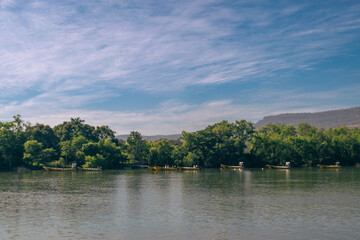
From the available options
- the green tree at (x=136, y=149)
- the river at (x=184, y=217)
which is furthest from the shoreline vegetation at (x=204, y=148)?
the river at (x=184, y=217)

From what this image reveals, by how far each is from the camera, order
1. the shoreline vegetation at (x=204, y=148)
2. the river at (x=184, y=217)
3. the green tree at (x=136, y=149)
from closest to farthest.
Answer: the river at (x=184, y=217) < the shoreline vegetation at (x=204, y=148) < the green tree at (x=136, y=149)

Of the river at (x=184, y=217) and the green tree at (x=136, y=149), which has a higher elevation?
the green tree at (x=136, y=149)

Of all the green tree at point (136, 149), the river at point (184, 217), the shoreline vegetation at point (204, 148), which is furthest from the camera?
the green tree at point (136, 149)

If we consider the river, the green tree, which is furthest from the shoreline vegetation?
the river

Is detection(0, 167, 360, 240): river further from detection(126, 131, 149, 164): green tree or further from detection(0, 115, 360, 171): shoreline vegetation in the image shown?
detection(126, 131, 149, 164): green tree

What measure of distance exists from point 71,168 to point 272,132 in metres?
94.0

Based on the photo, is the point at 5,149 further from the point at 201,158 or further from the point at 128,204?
the point at 128,204

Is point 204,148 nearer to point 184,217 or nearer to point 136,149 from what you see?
point 136,149

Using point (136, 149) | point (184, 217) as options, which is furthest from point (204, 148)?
point (184, 217)

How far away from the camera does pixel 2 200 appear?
151 feet


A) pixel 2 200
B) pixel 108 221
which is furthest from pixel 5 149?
pixel 108 221

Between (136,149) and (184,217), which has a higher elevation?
(136,149)

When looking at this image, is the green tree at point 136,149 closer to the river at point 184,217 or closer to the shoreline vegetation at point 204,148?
the shoreline vegetation at point 204,148

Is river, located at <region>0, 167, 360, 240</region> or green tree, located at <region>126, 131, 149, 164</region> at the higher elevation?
green tree, located at <region>126, 131, 149, 164</region>
